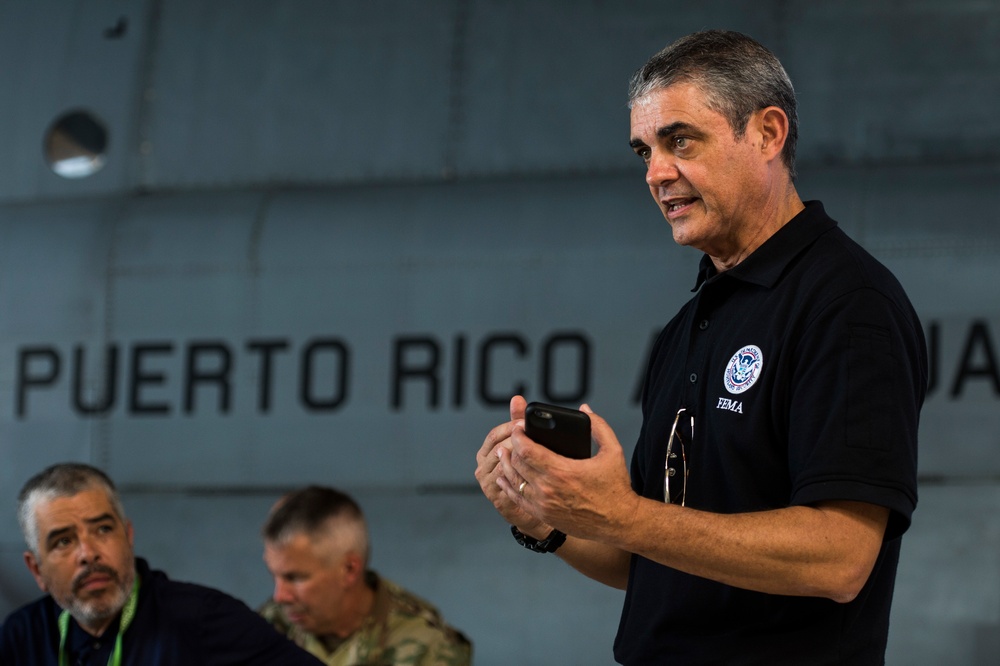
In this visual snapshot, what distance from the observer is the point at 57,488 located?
3.62 meters

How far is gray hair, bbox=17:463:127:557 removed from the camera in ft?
11.9

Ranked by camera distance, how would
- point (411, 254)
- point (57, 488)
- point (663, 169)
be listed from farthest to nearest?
point (411, 254) → point (57, 488) → point (663, 169)

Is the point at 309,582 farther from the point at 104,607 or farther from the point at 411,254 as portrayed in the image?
the point at 411,254

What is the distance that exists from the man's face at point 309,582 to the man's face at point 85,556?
0.94 metres

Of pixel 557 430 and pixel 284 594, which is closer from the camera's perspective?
pixel 557 430

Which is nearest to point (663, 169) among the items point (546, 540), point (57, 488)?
point (546, 540)

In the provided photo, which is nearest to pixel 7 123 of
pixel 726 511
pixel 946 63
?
pixel 946 63

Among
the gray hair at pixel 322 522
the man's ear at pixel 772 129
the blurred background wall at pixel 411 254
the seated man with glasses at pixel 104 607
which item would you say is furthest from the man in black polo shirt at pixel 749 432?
the blurred background wall at pixel 411 254

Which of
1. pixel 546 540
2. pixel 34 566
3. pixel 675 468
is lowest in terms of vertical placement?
pixel 34 566

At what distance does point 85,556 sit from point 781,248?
7.42 ft

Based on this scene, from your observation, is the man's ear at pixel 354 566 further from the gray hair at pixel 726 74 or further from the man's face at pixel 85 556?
the gray hair at pixel 726 74

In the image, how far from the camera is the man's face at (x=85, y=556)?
3447 mm

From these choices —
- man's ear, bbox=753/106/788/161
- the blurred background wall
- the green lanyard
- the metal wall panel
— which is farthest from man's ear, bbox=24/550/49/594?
the metal wall panel

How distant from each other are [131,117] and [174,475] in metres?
1.69
